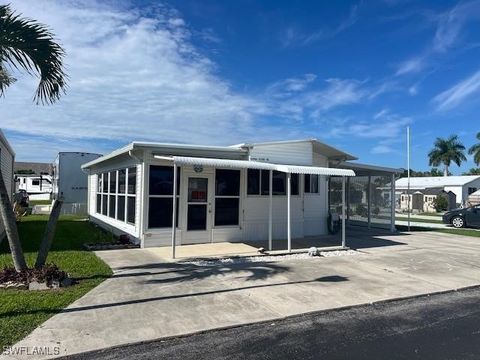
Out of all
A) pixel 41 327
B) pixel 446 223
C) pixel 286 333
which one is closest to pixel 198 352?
pixel 286 333

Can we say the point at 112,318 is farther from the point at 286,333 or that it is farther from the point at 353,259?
the point at 353,259

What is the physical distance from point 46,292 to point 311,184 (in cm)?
1000

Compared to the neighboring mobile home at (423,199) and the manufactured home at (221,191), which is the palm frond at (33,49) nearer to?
the manufactured home at (221,191)

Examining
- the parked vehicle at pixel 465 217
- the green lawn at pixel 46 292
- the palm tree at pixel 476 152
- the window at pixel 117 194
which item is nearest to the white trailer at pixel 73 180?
the window at pixel 117 194

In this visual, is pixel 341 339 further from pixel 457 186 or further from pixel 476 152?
pixel 476 152

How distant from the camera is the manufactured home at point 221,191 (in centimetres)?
1170

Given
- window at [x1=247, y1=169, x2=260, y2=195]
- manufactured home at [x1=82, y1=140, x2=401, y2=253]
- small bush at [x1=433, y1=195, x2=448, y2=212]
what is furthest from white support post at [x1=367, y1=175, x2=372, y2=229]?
small bush at [x1=433, y1=195, x2=448, y2=212]

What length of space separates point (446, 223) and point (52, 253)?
66.2 feet

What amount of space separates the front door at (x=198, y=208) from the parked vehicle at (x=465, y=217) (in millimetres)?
15643

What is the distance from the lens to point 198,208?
1250 centimetres

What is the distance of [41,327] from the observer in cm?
521

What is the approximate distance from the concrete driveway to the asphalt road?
0.90ft

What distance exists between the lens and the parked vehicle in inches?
850

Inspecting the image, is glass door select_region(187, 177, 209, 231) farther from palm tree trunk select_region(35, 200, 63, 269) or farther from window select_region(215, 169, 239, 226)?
palm tree trunk select_region(35, 200, 63, 269)
